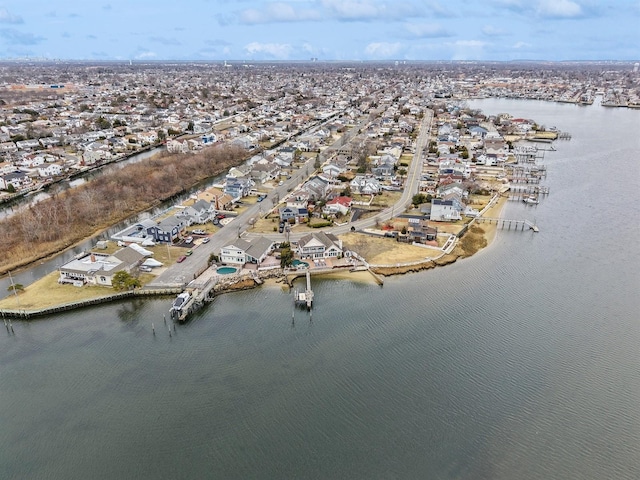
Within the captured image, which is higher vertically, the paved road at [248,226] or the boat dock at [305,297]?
the paved road at [248,226]

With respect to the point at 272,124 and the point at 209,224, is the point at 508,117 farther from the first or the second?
the point at 209,224

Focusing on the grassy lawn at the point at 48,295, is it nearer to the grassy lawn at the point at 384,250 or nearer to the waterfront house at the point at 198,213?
the waterfront house at the point at 198,213

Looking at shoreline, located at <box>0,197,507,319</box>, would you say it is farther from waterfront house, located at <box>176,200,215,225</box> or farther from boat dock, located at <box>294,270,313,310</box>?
waterfront house, located at <box>176,200,215,225</box>

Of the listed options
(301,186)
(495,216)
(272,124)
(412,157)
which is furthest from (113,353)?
(272,124)

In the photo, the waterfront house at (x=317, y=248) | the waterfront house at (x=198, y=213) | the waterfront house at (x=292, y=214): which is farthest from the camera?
the waterfront house at (x=292, y=214)

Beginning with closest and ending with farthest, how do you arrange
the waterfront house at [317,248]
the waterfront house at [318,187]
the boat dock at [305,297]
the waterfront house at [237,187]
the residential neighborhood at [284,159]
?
the boat dock at [305,297] < the waterfront house at [317,248] < the residential neighborhood at [284,159] < the waterfront house at [318,187] < the waterfront house at [237,187]

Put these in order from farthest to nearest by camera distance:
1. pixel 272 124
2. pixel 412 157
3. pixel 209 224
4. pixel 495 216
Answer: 1. pixel 272 124
2. pixel 412 157
3. pixel 495 216
4. pixel 209 224

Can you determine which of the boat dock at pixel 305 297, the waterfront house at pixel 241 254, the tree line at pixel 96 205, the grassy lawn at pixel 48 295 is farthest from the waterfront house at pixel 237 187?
the boat dock at pixel 305 297
